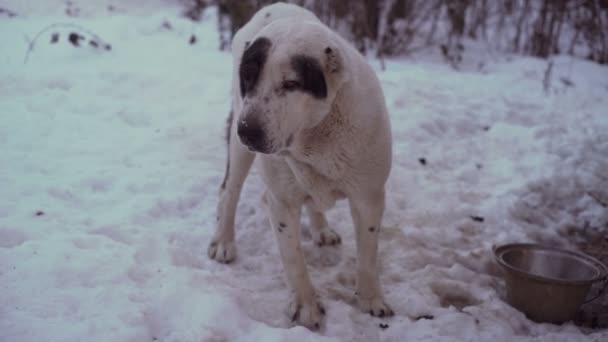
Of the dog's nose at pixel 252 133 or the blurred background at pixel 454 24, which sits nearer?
the dog's nose at pixel 252 133

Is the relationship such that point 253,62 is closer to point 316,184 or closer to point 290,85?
point 290,85

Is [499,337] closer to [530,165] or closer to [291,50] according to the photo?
[291,50]

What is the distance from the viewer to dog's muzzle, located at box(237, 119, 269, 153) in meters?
2.10

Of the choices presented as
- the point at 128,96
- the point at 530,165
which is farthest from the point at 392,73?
the point at 128,96

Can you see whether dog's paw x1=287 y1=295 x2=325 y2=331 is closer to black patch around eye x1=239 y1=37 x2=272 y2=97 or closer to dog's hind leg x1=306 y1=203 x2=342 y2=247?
dog's hind leg x1=306 y1=203 x2=342 y2=247

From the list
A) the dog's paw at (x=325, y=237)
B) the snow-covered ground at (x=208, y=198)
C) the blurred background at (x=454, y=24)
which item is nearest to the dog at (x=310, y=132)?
the snow-covered ground at (x=208, y=198)

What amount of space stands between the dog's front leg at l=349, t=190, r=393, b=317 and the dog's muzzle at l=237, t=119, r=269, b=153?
0.73 m

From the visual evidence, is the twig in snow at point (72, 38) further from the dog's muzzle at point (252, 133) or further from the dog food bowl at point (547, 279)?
the dog food bowl at point (547, 279)

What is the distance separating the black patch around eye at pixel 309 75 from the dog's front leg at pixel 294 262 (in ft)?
2.39

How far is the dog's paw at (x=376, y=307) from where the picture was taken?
8.93 feet

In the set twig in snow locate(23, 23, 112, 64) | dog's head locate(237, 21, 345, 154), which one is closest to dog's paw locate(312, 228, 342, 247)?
dog's head locate(237, 21, 345, 154)

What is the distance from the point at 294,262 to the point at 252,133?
0.92 metres

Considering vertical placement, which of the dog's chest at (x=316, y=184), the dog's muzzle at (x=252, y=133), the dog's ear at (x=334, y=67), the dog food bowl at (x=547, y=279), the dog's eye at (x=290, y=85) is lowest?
the dog food bowl at (x=547, y=279)

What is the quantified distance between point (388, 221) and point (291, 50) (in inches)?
76.8
